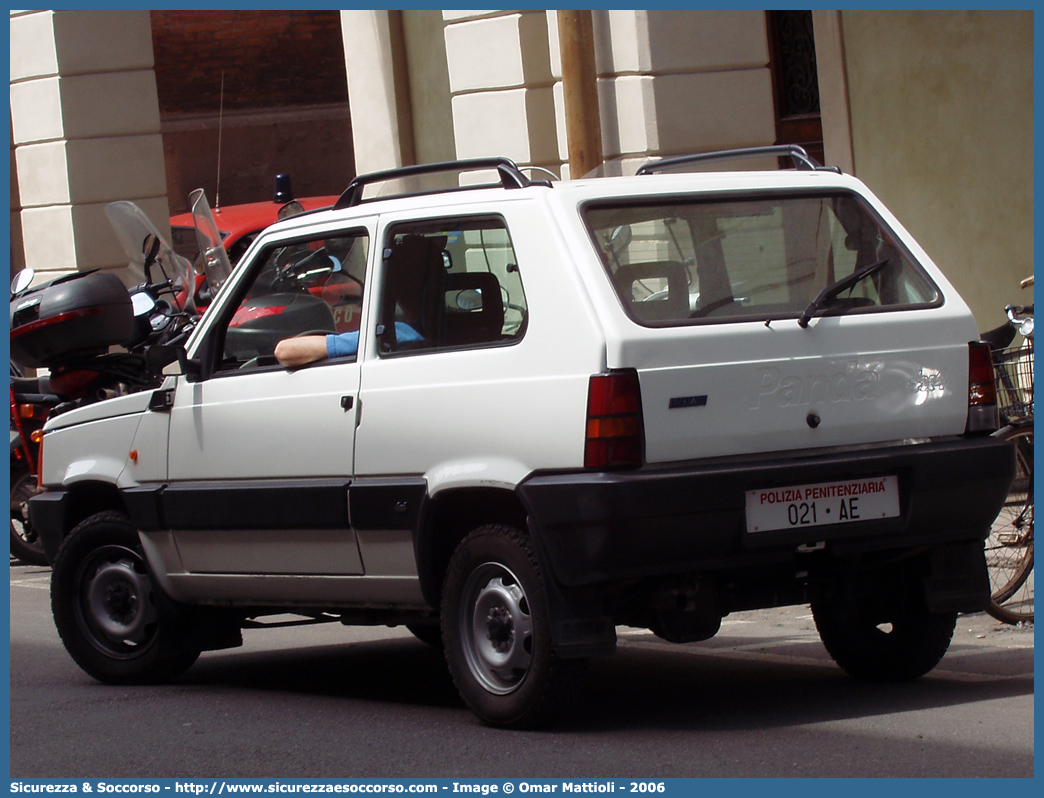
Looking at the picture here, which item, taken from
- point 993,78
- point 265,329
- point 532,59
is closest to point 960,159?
point 993,78

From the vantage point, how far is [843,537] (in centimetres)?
596

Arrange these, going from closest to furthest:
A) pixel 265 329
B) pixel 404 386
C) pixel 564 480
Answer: pixel 564 480, pixel 404 386, pixel 265 329

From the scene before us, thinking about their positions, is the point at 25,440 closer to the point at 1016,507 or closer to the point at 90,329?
the point at 90,329

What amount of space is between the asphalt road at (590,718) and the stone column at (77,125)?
8.57 meters

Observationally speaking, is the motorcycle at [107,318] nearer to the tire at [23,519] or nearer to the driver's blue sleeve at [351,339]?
the tire at [23,519]

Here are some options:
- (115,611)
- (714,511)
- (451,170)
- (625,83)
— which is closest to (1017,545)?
(714,511)

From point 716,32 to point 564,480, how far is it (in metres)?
7.66

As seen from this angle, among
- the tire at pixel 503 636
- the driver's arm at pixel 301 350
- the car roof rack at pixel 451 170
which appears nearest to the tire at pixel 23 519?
the driver's arm at pixel 301 350

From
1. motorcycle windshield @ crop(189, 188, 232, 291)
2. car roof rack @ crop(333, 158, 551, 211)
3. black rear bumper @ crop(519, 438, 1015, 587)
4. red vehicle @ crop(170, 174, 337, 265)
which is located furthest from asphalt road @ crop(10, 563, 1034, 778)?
red vehicle @ crop(170, 174, 337, 265)

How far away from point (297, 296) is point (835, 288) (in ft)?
6.98

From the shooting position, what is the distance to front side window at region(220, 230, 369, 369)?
21.7 ft

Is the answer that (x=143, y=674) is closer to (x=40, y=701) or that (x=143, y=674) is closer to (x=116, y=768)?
(x=40, y=701)

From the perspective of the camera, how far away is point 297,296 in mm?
6930

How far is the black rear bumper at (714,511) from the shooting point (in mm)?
5555
